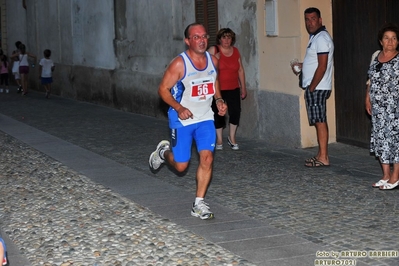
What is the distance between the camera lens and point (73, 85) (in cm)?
2203

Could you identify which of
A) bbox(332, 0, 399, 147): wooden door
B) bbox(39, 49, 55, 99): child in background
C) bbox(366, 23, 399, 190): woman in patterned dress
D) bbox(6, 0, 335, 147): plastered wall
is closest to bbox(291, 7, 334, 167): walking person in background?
bbox(332, 0, 399, 147): wooden door

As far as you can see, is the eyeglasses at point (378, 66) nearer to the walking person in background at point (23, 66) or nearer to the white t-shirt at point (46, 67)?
the white t-shirt at point (46, 67)

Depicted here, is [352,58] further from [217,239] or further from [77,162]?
[217,239]

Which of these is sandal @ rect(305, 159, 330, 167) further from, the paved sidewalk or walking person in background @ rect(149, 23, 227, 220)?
walking person in background @ rect(149, 23, 227, 220)

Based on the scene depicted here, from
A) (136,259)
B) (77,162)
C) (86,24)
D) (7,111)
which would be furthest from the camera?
(86,24)

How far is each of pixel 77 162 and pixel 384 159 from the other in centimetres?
435

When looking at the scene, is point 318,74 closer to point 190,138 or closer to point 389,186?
point 389,186

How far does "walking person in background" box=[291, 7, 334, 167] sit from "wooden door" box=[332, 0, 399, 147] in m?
1.04

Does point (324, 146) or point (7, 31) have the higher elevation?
point (7, 31)

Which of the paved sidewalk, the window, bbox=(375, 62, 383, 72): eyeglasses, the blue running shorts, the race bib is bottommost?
the paved sidewalk

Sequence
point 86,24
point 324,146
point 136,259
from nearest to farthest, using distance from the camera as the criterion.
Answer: point 136,259 → point 324,146 → point 86,24

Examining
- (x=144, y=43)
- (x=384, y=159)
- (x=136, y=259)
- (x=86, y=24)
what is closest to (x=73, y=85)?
(x=86, y=24)

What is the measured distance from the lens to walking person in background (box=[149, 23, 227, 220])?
7.22 metres

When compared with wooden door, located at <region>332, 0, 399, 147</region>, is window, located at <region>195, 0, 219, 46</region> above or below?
above
